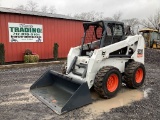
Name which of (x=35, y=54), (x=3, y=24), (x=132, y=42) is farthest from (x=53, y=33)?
(x=132, y=42)

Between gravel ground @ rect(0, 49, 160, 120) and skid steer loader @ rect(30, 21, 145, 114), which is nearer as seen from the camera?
gravel ground @ rect(0, 49, 160, 120)

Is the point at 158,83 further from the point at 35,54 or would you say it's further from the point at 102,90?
the point at 35,54

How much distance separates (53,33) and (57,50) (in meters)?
1.27

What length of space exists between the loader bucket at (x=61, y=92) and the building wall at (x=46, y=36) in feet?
17.8

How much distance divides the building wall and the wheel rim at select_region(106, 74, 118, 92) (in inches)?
276

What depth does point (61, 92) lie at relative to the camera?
16.8ft

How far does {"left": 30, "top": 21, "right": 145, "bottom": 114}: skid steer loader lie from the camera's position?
14.9 ft

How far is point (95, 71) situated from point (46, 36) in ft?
24.2

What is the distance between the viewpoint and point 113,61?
5.36 metres

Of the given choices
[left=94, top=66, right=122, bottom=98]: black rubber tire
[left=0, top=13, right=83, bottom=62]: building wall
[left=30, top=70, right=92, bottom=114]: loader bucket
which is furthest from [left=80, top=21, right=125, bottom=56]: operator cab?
[left=0, top=13, right=83, bottom=62]: building wall

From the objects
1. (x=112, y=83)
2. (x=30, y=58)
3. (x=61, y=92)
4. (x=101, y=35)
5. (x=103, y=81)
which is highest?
(x=101, y=35)

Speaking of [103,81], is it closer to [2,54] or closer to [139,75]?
[139,75]

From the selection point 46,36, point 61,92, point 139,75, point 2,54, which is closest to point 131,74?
point 139,75

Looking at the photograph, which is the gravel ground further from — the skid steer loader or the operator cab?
the operator cab
